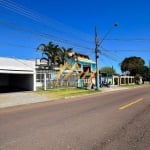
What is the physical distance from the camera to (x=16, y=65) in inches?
1405

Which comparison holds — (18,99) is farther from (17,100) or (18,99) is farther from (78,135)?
(78,135)

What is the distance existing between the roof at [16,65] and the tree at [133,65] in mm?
65838

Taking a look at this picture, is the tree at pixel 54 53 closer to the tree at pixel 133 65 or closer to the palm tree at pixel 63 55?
the palm tree at pixel 63 55

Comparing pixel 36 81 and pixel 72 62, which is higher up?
pixel 72 62

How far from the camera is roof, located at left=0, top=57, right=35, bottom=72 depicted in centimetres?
3336

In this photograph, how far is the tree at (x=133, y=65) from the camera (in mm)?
99375

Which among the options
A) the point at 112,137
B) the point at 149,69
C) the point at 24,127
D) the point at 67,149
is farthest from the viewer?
the point at 149,69

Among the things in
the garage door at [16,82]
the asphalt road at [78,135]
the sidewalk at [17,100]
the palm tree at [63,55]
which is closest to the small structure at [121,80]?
the palm tree at [63,55]

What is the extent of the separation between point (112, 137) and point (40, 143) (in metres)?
2.03

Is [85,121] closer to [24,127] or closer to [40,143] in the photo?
[24,127]

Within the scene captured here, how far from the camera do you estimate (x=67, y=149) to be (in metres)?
6.84

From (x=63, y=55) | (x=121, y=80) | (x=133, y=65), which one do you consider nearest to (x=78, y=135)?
(x=63, y=55)

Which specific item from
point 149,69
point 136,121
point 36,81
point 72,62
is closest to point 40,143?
point 136,121

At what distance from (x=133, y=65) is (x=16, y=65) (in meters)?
73.8
